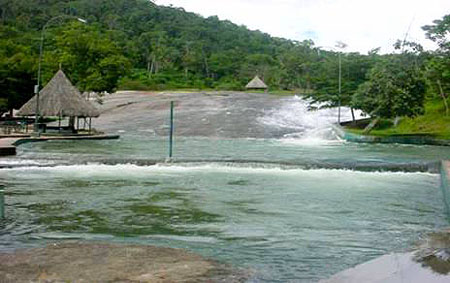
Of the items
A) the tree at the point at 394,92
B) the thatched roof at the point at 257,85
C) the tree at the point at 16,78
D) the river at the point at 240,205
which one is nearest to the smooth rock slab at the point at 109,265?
the river at the point at 240,205

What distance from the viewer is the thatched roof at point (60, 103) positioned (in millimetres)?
33625

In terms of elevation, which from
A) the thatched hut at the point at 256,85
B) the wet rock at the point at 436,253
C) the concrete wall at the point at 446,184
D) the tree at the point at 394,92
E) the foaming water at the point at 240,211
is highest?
the thatched hut at the point at 256,85

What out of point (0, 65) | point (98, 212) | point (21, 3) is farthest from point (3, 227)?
point (21, 3)

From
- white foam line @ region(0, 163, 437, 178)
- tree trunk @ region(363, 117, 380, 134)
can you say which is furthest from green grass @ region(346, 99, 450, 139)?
white foam line @ region(0, 163, 437, 178)

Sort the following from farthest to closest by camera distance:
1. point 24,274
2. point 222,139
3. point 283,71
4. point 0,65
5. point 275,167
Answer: point 283,71 < point 0,65 < point 222,139 < point 275,167 < point 24,274

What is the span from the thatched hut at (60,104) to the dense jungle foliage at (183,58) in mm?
3581

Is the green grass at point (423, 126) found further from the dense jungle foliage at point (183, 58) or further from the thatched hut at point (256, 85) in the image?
the thatched hut at point (256, 85)

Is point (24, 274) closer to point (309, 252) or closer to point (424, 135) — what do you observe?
point (309, 252)

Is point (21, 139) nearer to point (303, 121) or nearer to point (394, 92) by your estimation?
point (394, 92)

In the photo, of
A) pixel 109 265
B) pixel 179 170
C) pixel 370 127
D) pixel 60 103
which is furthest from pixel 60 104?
pixel 109 265

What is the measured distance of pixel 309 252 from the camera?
27.5 feet

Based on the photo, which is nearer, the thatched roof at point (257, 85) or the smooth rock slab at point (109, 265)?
the smooth rock slab at point (109, 265)

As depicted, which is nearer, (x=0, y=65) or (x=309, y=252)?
(x=309, y=252)

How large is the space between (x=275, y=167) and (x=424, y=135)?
1728 cm
